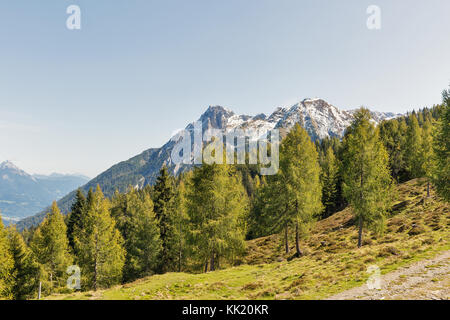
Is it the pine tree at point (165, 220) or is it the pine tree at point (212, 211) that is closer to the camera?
the pine tree at point (212, 211)

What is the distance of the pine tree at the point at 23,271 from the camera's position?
36.8 meters

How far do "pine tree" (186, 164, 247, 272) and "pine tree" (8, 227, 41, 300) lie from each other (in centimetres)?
2674

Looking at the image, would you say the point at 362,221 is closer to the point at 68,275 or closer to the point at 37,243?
the point at 68,275

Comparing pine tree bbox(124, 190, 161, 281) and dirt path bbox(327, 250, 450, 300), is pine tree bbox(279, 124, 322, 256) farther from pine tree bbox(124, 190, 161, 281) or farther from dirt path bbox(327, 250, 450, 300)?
pine tree bbox(124, 190, 161, 281)

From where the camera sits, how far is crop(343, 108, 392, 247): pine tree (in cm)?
2562

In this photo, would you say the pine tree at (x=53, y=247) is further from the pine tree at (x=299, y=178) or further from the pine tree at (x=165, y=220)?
the pine tree at (x=299, y=178)

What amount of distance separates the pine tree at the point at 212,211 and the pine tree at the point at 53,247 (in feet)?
73.2

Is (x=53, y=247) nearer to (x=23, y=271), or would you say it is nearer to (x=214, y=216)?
(x=23, y=271)

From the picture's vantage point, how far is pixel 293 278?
63.2 feet

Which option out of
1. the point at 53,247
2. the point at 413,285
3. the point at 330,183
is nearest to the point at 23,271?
the point at 53,247

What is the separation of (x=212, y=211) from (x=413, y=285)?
1945 centimetres

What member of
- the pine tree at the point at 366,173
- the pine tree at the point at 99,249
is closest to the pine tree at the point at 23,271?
the pine tree at the point at 99,249

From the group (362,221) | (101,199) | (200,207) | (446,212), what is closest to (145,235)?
(101,199)
